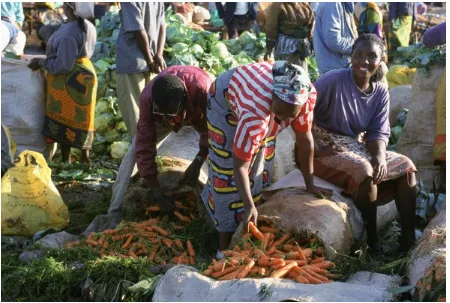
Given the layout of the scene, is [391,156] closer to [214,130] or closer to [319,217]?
[319,217]

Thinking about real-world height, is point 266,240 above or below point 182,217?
above

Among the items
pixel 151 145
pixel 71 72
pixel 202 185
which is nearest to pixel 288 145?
pixel 202 185

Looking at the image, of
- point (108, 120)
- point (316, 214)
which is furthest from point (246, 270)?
point (108, 120)

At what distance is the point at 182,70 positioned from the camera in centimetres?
429

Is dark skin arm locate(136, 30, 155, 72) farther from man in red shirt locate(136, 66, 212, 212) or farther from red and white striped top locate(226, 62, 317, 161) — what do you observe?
red and white striped top locate(226, 62, 317, 161)

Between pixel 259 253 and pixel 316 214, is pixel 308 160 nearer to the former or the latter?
pixel 316 214

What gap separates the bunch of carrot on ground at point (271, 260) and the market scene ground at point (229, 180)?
0.03 ft

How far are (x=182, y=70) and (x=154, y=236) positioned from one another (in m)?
1.02

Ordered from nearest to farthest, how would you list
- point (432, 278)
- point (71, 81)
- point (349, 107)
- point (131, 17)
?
point (432, 278) < point (349, 107) < point (131, 17) < point (71, 81)

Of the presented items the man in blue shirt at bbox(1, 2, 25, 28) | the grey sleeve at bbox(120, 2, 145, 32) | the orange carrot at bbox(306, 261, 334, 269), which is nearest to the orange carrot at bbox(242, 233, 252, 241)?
the orange carrot at bbox(306, 261, 334, 269)

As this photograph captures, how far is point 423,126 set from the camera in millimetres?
5656

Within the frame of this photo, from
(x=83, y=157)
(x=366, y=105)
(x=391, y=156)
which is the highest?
(x=366, y=105)

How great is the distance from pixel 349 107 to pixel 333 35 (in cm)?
201

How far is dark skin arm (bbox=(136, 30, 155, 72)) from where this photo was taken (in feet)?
19.3
